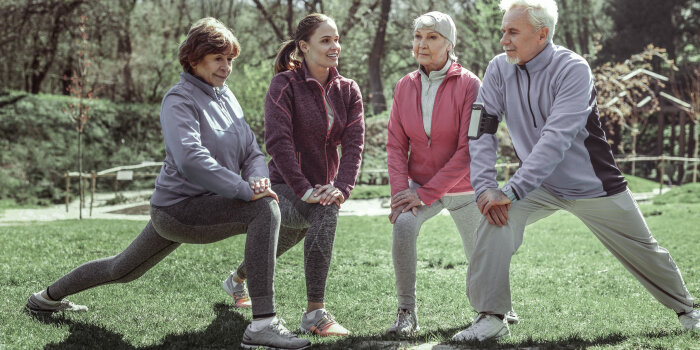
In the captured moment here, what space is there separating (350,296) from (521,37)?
2.61 meters

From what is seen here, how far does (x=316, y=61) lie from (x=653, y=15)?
1168 inches

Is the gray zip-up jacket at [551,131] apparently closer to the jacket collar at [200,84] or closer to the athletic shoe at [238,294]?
the jacket collar at [200,84]

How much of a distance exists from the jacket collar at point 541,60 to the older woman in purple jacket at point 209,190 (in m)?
1.58

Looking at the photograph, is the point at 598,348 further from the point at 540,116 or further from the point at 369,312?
the point at 369,312

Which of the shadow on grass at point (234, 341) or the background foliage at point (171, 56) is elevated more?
the background foliage at point (171, 56)

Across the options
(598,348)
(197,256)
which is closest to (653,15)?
(197,256)

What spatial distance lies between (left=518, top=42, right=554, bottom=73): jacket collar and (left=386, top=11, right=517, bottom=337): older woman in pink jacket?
1.80ft

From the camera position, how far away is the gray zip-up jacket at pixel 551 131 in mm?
3756

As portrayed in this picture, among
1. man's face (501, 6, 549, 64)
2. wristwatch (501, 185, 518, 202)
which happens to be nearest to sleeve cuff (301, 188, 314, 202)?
wristwatch (501, 185, 518, 202)

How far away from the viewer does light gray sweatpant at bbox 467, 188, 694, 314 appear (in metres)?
3.80

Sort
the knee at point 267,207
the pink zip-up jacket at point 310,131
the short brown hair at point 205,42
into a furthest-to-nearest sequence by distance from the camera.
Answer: the pink zip-up jacket at point 310,131, the short brown hair at point 205,42, the knee at point 267,207

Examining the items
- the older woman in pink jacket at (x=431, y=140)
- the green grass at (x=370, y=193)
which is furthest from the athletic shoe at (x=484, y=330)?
the green grass at (x=370, y=193)

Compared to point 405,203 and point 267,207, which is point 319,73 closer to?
point 405,203

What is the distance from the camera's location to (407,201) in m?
4.34
